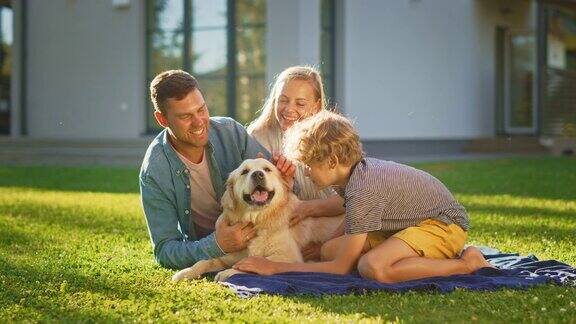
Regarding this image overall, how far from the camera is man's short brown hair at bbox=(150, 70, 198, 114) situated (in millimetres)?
5402

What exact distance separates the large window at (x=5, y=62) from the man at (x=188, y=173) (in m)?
14.8

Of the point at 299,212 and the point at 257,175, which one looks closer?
the point at 257,175

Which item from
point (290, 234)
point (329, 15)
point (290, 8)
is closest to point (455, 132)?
point (329, 15)

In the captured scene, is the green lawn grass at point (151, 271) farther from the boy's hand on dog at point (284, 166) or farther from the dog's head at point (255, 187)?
the boy's hand on dog at point (284, 166)

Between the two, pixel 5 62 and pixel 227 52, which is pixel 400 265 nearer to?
pixel 227 52

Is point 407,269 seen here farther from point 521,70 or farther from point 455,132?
point 521,70

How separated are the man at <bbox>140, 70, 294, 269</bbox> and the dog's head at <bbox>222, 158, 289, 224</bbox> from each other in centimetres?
12

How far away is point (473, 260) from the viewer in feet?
16.5

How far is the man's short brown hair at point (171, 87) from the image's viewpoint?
17.7 feet

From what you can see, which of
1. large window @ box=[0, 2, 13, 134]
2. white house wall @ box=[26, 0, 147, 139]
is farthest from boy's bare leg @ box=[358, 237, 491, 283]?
large window @ box=[0, 2, 13, 134]

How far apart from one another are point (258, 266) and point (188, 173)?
91 centimetres

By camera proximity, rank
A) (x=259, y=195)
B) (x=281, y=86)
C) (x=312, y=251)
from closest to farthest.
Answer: (x=259, y=195)
(x=312, y=251)
(x=281, y=86)

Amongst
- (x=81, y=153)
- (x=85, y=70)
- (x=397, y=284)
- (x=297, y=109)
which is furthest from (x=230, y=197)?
(x=85, y=70)

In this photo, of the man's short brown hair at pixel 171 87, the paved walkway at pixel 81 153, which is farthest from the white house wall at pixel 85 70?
the man's short brown hair at pixel 171 87
